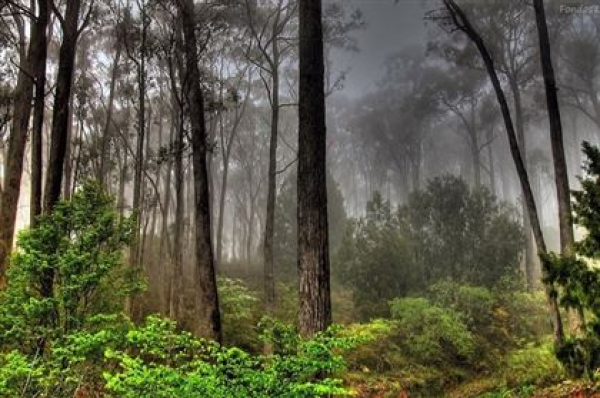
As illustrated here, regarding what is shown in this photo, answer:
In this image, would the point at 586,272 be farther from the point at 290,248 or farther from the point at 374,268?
the point at 290,248

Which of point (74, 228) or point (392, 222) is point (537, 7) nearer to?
point (392, 222)

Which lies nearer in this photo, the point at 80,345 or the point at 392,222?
the point at 80,345

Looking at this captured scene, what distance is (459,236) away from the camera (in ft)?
66.0

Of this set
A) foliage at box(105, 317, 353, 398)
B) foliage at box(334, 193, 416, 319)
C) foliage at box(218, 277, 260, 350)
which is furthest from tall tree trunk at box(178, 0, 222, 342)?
foliage at box(334, 193, 416, 319)

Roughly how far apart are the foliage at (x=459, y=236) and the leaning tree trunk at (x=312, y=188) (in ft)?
41.3

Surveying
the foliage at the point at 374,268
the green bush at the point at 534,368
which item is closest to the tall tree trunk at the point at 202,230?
the green bush at the point at 534,368

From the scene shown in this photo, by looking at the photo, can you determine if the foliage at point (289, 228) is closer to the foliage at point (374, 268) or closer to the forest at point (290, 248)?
the forest at point (290, 248)

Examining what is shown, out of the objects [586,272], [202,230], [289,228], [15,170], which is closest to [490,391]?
[586,272]

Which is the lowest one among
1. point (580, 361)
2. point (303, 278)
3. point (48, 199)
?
point (580, 361)

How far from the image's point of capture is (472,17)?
2716cm

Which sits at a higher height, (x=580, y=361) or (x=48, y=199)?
(x=48, y=199)

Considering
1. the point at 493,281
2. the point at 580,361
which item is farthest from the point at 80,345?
the point at 493,281

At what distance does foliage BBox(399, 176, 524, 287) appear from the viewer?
63.3 feet

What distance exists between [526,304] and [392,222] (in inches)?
233
